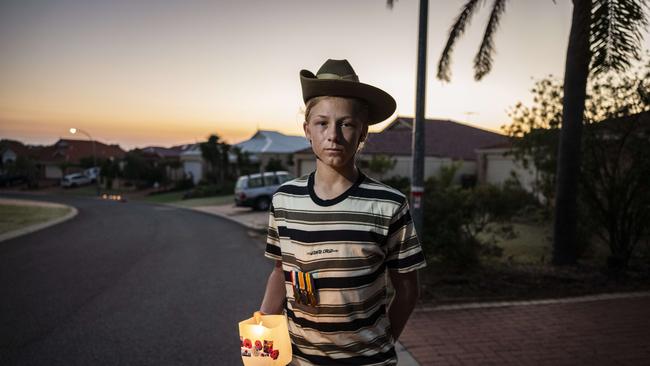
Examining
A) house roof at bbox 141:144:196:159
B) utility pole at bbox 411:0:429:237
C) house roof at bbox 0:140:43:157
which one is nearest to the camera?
utility pole at bbox 411:0:429:237

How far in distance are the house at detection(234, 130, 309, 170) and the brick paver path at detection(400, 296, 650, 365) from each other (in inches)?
1263

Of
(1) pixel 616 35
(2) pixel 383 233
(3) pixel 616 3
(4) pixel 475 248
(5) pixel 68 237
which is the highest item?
(3) pixel 616 3

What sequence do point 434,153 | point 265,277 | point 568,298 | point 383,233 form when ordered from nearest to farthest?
point 383,233 < point 568,298 < point 265,277 < point 434,153

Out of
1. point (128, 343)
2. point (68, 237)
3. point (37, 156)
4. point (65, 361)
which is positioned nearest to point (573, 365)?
point (128, 343)

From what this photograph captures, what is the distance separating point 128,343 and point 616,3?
695 cm

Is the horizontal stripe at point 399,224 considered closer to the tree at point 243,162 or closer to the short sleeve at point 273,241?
the short sleeve at point 273,241

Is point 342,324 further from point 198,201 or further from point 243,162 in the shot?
point 243,162

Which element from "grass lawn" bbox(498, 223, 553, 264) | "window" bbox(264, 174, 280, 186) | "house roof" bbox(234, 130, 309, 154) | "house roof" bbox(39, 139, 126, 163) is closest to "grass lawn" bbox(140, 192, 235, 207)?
"window" bbox(264, 174, 280, 186)

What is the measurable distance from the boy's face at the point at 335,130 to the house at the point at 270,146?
34747 mm

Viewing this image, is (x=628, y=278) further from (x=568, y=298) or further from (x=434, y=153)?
(x=434, y=153)

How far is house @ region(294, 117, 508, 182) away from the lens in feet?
89.4

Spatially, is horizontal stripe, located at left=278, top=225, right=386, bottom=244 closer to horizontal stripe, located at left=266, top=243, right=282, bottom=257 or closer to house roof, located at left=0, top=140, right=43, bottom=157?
horizontal stripe, located at left=266, top=243, right=282, bottom=257

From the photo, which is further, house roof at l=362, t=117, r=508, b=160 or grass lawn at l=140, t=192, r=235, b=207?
house roof at l=362, t=117, r=508, b=160

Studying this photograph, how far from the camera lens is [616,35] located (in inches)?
205
